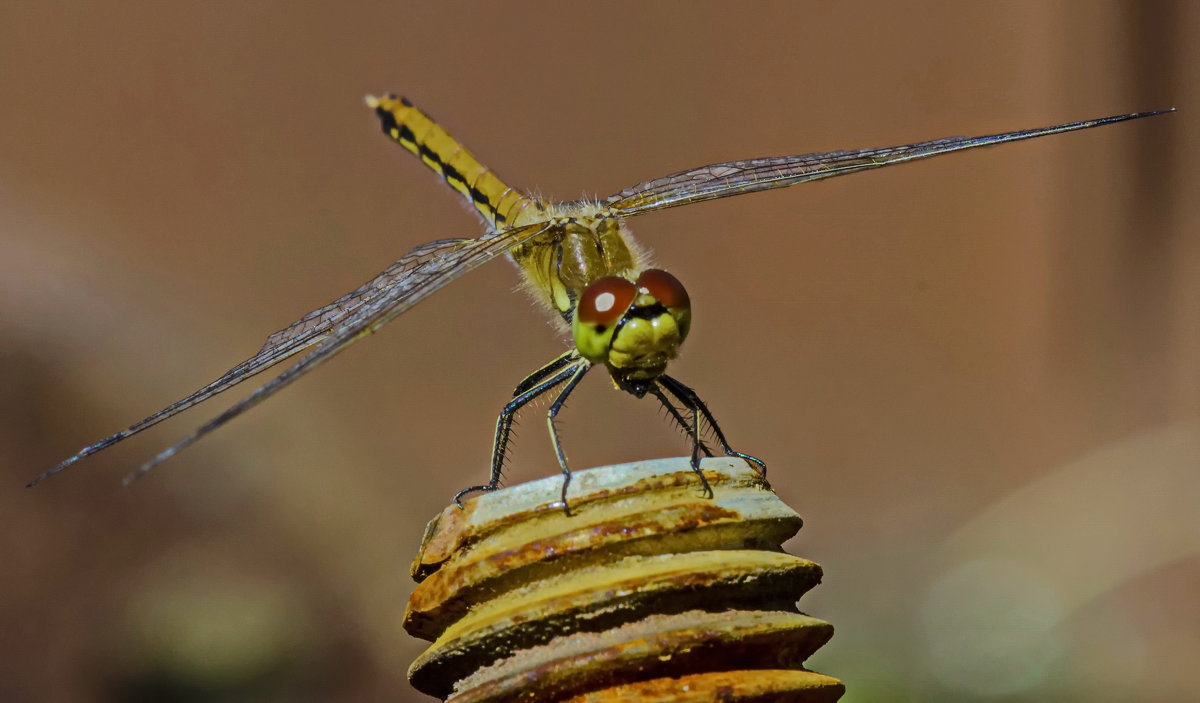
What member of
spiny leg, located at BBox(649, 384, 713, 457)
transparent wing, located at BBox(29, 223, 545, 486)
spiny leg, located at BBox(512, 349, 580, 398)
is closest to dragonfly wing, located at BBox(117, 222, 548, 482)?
transparent wing, located at BBox(29, 223, 545, 486)

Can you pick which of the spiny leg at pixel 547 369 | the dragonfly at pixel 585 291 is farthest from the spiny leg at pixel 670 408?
the spiny leg at pixel 547 369

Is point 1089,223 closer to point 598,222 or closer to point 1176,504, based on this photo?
point 1176,504

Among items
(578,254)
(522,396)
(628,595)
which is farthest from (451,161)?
(628,595)

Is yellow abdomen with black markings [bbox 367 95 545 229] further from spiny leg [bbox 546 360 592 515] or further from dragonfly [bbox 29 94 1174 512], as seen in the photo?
spiny leg [bbox 546 360 592 515]

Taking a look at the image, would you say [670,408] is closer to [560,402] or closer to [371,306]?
[560,402]

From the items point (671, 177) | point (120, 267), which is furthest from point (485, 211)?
point (120, 267)

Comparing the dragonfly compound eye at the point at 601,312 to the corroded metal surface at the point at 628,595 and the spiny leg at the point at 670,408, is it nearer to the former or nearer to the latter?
the spiny leg at the point at 670,408

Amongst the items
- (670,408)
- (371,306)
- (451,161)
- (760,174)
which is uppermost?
(451,161)
